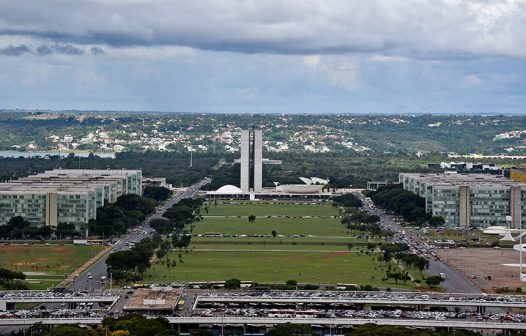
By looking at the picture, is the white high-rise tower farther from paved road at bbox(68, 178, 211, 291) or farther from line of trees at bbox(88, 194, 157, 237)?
line of trees at bbox(88, 194, 157, 237)

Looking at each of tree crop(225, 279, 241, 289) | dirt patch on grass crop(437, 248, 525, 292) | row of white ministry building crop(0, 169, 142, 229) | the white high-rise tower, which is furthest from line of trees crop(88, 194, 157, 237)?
tree crop(225, 279, 241, 289)

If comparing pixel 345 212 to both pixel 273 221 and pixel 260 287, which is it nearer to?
pixel 273 221

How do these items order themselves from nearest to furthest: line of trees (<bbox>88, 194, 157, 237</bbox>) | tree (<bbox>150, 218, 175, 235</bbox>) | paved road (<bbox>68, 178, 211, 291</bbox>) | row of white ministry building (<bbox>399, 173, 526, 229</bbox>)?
paved road (<bbox>68, 178, 211, 291</bbox>)
line of trees (<bbox>88, 194, 157, 237</bbox>)
tree (<bbox>150, 218, 175, 235</bbox>)
row of white ministry building (<bbox>399, 173, 526, 229</bbox>)

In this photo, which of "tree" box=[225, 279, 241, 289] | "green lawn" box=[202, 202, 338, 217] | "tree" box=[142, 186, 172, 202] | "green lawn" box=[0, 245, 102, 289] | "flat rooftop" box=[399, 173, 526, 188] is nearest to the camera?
"tree" box=[225, 279, 241, 289]

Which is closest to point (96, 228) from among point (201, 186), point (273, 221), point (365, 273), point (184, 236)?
point (184, 236)

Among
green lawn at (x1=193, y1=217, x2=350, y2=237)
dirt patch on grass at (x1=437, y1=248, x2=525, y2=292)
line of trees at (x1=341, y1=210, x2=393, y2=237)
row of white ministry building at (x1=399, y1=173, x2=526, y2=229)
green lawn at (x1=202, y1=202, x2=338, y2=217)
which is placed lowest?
green lawn at (x1=202, y1=202, x2=338, y2=217)

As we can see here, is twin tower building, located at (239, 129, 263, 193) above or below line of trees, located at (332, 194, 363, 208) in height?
above

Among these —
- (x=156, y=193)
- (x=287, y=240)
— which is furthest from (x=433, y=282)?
(x=156, y=193)
